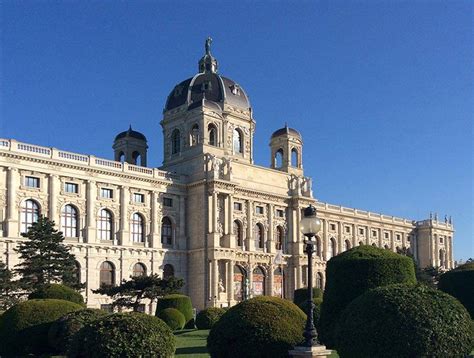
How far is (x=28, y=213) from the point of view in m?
49.2

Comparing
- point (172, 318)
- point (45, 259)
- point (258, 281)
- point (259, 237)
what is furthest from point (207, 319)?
point (259, 237)

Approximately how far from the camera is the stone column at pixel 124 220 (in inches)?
2175

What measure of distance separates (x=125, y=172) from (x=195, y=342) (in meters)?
30.7

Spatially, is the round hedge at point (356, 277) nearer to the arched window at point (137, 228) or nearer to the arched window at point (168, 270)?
the arched window at point (137, 228)

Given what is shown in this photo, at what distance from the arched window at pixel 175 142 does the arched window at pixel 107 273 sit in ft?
65.0

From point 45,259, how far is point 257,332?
2752 centimetres

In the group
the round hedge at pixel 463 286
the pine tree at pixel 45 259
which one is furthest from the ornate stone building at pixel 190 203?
the round hedge at pixel 463 286

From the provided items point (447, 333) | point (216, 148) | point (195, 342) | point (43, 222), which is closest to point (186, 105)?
point (216, 148)

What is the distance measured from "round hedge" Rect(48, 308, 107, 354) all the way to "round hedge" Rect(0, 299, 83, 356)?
64cm

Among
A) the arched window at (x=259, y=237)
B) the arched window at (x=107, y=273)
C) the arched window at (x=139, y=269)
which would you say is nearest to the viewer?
the arched window at (x=107, y=273)

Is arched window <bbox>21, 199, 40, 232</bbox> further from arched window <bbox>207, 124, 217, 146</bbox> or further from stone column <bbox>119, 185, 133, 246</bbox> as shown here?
arched window <bbox>207, 124, 217, 146</bbox>

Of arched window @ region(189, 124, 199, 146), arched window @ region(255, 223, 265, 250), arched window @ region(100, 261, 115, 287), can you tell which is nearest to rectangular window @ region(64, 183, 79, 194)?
arched window @ region(100, 261, 115, 287)

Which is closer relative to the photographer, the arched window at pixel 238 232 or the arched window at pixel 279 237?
the arched window at pixel 238 232

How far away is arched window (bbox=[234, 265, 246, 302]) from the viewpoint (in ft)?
204
